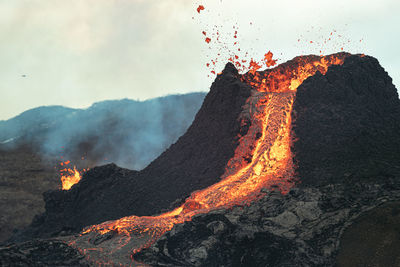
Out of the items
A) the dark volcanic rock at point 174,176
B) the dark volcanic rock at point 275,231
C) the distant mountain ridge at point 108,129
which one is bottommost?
the dark volcanic rock at point 275,231

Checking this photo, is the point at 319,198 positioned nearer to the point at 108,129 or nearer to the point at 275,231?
the point at 275,231

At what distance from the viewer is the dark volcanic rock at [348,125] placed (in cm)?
2022

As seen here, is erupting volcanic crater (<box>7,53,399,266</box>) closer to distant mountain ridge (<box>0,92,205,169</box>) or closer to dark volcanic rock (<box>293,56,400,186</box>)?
dark volcanic rock (<box>293,56,400,186</box>)

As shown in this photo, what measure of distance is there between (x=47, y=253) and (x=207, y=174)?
41.7ft

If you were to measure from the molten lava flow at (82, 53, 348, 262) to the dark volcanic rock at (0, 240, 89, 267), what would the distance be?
2887 mm

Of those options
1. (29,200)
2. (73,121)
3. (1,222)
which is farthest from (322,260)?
(73,121)

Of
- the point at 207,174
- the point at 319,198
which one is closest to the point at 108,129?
the point at 207,174

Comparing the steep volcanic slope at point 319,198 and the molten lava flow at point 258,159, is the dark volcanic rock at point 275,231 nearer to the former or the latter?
the steep volcanic slope at point 319,198

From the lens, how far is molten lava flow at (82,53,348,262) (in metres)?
21.0

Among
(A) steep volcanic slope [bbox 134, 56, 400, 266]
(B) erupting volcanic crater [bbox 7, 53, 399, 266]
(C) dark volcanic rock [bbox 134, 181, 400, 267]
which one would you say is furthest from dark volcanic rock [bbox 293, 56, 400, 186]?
(C) dark volcanic rock [bbox 134, 181, 400, 267]

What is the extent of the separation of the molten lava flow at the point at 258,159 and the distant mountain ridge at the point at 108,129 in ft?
204

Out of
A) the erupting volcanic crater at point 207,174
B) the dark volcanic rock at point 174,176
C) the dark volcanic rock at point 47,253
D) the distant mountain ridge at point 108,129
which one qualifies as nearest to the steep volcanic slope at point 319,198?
the erupting volcanic crater at point 207,174

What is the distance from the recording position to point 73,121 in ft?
359

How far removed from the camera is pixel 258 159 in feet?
77.9
